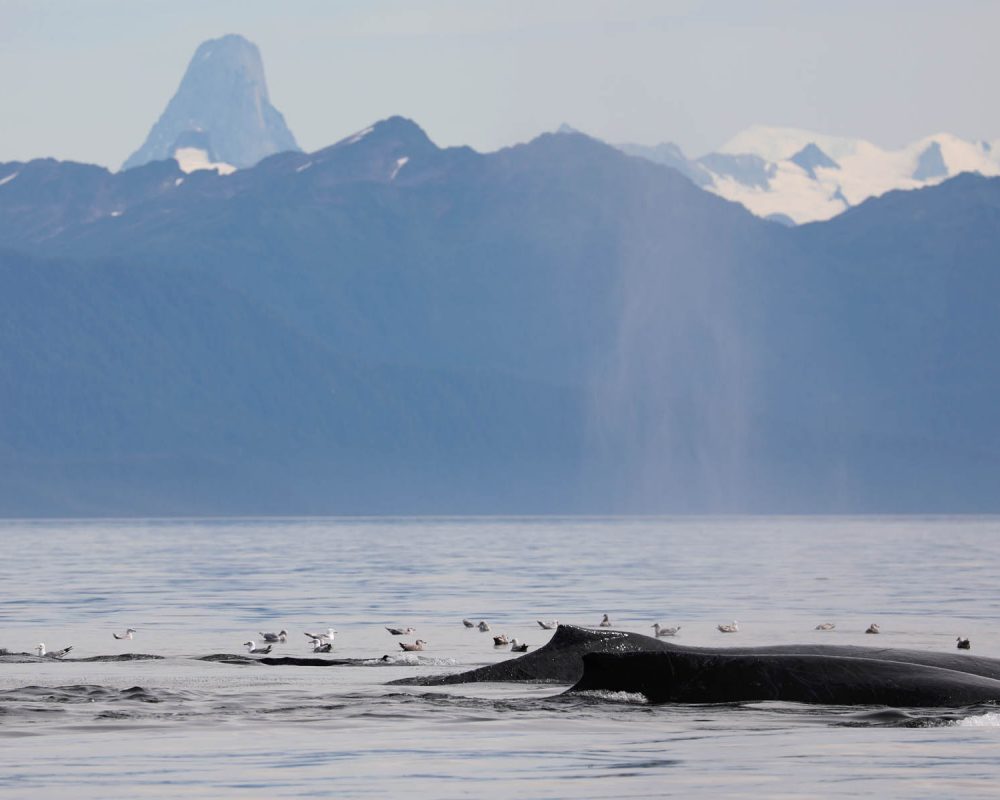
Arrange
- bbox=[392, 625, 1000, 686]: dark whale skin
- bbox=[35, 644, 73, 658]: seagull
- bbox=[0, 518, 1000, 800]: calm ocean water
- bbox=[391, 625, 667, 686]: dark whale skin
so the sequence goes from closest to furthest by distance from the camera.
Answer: bbox=[0, 518, 1000, 800]: calm ocean water < bbox=[392, 625, 1000, 686]: dark whale skin < bbox=[391, 625, 667, 686]: dark whale skin < bbox=[35, 644, 73, 658]: seagull

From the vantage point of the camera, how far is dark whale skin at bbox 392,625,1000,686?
24844 mm

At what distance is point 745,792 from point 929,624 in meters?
28.3

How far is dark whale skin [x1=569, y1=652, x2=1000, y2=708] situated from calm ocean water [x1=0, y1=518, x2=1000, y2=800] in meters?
0.35

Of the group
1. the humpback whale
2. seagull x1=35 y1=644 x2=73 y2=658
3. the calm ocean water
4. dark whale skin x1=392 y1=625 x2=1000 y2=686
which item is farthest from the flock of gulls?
the humpback whale

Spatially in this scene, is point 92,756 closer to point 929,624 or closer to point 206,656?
point 206,656

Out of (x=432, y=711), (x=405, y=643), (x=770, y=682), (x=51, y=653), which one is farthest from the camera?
(x=405, y=643)

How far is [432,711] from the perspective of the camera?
23.5 m

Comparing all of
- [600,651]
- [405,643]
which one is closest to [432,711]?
[600,651]

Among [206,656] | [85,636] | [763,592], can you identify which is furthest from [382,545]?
[206,656]

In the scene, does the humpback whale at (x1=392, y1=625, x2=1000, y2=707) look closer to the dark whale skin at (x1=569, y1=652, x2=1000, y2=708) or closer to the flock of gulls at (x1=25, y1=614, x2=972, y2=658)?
the dark whale skin at (x1=569, y1=652, x2=1000, y2=708)

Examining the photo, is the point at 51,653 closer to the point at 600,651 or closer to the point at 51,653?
the point at 51,653

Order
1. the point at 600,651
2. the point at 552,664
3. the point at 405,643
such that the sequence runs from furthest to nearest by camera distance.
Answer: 1. the point at 405,643
2. the point at 552,664
3. the point at 600,651

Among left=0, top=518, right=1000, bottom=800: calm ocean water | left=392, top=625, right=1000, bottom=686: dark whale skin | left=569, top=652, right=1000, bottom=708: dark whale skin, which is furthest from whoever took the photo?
left=392, top=625, right=1000, bottom=686: dark whale skin

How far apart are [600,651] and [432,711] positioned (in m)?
2.33
